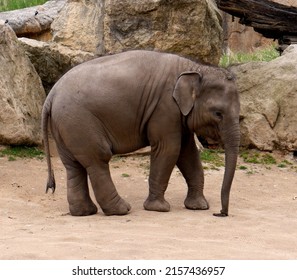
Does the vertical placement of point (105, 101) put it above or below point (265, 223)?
above

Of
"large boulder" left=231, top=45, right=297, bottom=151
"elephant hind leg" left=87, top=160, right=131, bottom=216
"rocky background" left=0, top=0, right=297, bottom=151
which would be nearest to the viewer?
"elephant hind leg" left=87, top=160, right=131, bottom=216

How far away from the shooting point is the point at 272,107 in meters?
11.9

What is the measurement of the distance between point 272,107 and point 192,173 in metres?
3.25

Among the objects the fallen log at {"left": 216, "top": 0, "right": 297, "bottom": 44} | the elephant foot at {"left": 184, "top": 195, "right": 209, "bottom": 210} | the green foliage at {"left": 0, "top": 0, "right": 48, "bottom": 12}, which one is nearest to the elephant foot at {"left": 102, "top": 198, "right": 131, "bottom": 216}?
the elephant foot at {"left": 184, "top": 195, "right": 209, "bottom": 210}

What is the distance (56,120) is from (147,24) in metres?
3.60

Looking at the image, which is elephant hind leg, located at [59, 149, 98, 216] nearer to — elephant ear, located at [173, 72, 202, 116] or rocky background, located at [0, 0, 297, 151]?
elephant ear, located at [173, 72, 202, 116]

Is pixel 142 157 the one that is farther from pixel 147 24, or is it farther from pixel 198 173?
pixel 198 173

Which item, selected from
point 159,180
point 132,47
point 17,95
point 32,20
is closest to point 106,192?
point 159,180

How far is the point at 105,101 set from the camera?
8320 millimetres

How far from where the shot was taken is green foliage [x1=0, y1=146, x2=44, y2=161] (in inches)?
432

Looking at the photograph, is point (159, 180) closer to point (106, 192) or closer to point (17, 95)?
point (106, 192)

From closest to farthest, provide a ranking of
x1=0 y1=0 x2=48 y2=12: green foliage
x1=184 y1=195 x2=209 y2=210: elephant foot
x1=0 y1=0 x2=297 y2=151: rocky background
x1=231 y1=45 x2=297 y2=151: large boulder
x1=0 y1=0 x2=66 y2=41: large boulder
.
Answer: x1=184 y1=195 x2=209 y2=210: elephant foot → x1=0 y1=0 x2=297 y2=151: rocky background → x1=231 y1=45 x2=297 y2=151: large boulder → x1=0 y1=0 x2=66 y2=41: large boulder → x1=0 y1=0 x2=48 y2=12: green foliage

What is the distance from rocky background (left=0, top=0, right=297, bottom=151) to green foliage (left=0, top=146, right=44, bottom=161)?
9 centimetres

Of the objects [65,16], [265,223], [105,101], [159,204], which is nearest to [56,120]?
[105,101]
